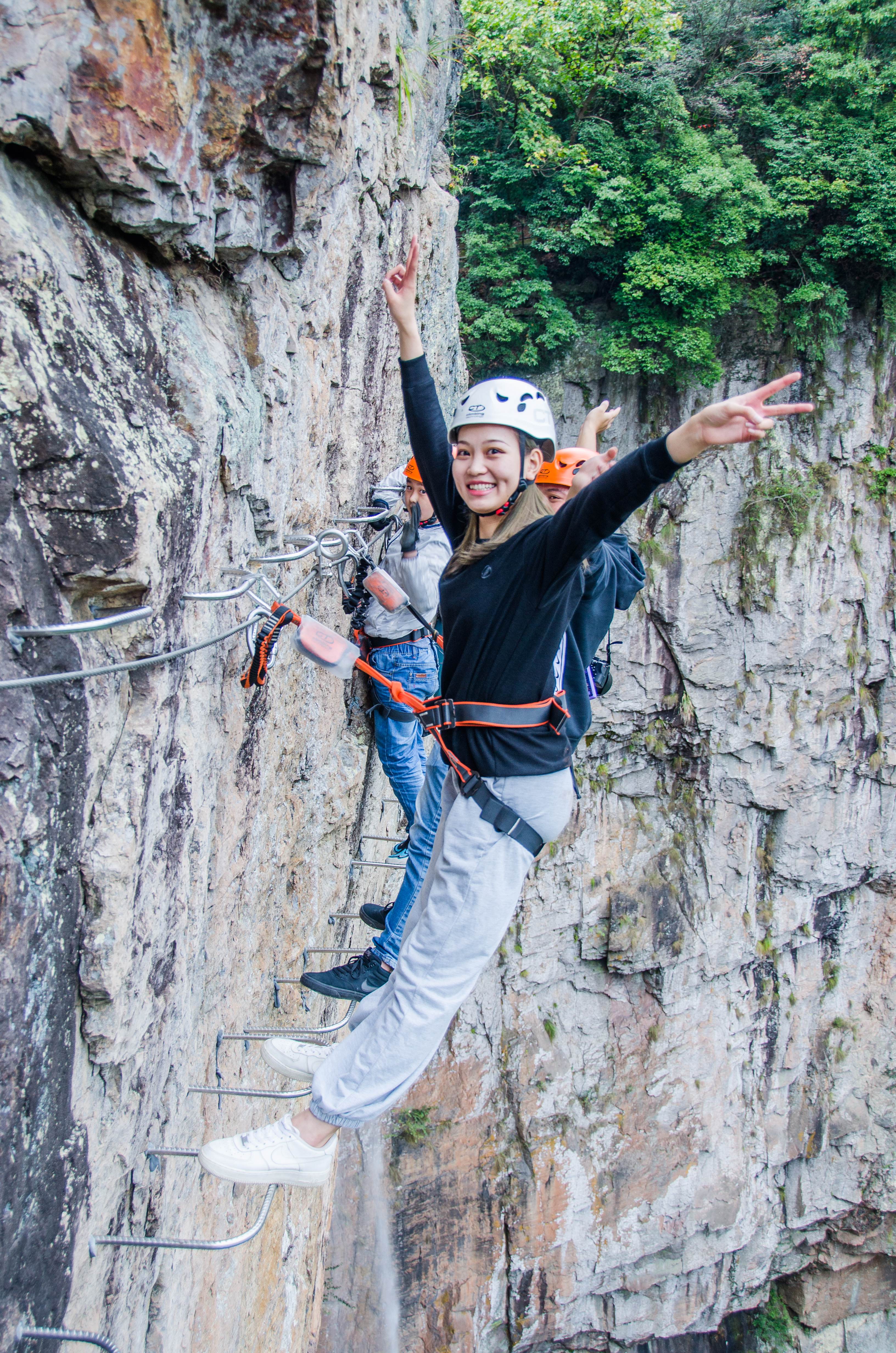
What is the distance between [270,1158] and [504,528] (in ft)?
5.83

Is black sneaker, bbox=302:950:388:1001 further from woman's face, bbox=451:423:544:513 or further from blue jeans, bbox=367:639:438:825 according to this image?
woman's face, bbox=451:423:544:513

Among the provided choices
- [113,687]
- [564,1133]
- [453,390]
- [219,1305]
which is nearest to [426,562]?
[113,687]

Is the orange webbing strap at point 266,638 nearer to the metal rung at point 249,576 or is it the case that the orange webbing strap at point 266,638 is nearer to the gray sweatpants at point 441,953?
the metal rung at point 249,576

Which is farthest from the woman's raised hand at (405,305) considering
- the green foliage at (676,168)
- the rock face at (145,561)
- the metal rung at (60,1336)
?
the green foliage at (676,168)

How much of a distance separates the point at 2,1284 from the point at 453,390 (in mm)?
7888

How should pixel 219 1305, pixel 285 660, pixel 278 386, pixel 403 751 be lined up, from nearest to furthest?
1. pixel 278 386
2. pixel 219 1305
3. pixel 285 660
4. pixel 403 751

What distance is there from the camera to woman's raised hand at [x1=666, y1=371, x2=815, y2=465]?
5.51 ft

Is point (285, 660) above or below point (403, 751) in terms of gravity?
above

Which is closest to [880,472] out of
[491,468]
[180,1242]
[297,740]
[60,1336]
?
[297,740]

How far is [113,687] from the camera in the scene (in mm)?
1860

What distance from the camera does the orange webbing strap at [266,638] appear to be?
244cm

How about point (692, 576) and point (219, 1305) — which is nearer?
point (219, 1305)

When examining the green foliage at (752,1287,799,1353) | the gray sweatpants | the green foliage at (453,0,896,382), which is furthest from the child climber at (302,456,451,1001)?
the green foliage at (752,1287,799,1353)

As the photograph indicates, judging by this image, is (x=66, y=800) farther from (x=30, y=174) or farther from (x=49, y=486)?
(x=30, y=174)
